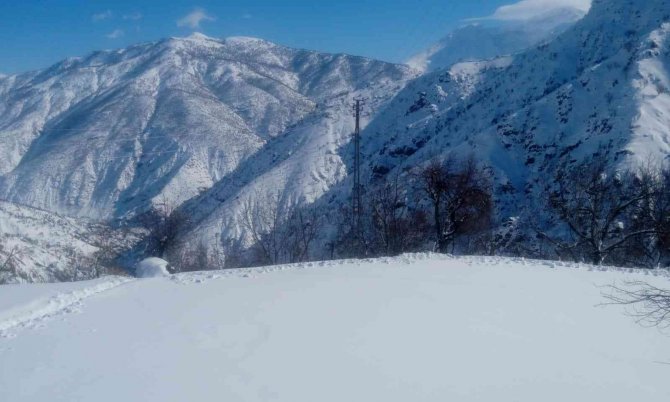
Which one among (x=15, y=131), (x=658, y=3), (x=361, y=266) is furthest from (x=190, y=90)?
(x=361, y=266)

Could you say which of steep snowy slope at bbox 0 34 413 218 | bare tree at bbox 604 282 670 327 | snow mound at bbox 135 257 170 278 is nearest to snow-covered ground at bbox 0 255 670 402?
bare tree at bbox 604 282 670 327

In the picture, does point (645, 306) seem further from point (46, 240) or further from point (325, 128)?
point (325, 128)

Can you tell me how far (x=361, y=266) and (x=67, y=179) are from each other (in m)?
126

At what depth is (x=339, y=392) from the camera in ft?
20.5

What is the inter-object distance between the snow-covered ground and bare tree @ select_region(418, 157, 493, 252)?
6387mm

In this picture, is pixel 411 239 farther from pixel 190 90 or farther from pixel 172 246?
pixel 190 90

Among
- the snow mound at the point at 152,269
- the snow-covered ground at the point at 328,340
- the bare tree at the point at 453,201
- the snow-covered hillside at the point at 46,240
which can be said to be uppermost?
the bare tree at the point at 453,201

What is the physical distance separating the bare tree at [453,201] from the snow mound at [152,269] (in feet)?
30.3

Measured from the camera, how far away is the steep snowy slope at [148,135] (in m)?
115

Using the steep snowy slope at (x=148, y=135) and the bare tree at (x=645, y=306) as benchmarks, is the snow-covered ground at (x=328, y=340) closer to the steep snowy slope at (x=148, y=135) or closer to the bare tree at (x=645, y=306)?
the bare tree at (x=645, y=306)

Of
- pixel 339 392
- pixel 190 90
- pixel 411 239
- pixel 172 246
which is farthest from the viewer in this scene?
pixel 190 90

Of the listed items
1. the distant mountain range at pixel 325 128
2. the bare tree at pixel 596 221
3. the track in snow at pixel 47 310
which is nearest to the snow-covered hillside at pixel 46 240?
the distant mountain range at pixel 325 128

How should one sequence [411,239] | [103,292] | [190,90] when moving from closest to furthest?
[103,292] → [411,239] → [190,90]

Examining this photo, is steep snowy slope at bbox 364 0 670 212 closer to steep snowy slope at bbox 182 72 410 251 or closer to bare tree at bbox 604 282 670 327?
steep snowy slope at bbox 182 72 410 251
